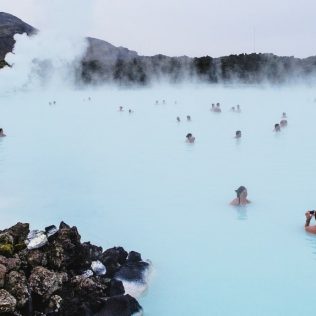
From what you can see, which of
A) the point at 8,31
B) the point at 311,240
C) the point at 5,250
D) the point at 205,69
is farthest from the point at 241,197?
the point at 8,31

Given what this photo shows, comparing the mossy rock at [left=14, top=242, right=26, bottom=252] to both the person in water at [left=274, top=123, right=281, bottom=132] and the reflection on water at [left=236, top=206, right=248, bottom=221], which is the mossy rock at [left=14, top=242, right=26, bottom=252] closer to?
the reflection on water at [left=236, top=206, right=248, bottom=221]

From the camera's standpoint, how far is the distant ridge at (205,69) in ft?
127

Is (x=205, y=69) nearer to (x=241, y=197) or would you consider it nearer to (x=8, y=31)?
(x=241, y=197)

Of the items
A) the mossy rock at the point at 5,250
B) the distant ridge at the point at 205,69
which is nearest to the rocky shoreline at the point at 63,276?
the mossy rock at the point at 5,250

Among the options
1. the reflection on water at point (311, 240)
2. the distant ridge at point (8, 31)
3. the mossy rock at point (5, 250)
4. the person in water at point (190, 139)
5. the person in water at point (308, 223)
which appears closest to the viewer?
the mossy rock at point (5, 250)

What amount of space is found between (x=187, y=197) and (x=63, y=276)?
182 inches

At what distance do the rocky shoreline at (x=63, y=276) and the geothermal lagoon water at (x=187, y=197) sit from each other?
0.44 m

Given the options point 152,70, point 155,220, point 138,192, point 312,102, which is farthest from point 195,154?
point 152,70

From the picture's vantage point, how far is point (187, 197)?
9.37 m

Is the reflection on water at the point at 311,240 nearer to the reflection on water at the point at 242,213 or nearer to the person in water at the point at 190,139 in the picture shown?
the reflection on water at the point at 242,213

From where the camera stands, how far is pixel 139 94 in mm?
34844

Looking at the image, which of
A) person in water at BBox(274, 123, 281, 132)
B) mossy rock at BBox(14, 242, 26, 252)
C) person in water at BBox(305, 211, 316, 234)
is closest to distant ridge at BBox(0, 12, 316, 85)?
person in water at BBox(274, 123, 281, 132)

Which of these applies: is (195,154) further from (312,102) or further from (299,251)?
(312,102)

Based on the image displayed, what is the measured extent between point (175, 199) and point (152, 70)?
34.8 meters
